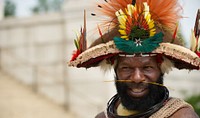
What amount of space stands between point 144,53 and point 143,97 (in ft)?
1.10

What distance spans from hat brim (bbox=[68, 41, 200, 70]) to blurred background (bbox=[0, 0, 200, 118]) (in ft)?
30.5

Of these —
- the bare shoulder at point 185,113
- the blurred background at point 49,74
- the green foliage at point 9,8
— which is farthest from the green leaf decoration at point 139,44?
the green foliage at point 9,8

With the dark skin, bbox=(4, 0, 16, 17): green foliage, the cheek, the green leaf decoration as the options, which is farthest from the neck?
bbox=(4, 0, 16, 17): green foliage

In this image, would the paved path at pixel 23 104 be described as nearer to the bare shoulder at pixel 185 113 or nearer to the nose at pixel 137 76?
the nose at pixel 137 76

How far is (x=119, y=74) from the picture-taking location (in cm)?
481

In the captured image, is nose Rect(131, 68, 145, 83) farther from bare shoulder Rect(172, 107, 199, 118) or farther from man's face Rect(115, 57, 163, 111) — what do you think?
bare shoulder Rect(172, 107, 199, 118)

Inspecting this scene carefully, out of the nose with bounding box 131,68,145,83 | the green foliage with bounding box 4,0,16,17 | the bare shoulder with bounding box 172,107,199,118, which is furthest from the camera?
the green foliage with bounding box 4,0,16,17

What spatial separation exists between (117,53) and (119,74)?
0.55ft

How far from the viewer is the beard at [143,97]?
4715 mm

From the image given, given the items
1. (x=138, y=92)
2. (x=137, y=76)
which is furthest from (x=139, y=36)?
(x=138, y=92)

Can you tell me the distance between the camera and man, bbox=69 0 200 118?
4.62m

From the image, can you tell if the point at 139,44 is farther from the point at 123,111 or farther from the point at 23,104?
the point at 23,104

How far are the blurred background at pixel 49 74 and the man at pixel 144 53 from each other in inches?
367

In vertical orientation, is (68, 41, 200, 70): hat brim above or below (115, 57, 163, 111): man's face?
above
